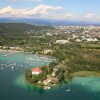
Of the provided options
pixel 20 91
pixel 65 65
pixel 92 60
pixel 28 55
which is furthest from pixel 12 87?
pixel 28 55

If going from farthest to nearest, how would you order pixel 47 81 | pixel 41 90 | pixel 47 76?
pixel 47 76 < pixel 47 81 < pixel 41 90

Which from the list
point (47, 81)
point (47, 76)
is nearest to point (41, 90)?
point (47, 81)

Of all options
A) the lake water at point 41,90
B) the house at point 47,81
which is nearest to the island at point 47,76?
the house at point 47,81

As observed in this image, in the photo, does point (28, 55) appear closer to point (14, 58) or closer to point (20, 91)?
point (14, 58)

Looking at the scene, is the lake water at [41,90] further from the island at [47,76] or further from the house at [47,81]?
the house at [47,81]

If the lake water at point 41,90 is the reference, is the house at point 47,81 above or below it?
above

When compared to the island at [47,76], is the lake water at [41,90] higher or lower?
lower

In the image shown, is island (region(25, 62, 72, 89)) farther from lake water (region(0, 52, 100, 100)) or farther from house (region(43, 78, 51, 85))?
lake water (region(0, 52, 100, 100))

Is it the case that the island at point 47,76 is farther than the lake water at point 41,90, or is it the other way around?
the island at point 47,76

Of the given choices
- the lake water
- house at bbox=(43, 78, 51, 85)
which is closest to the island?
house at bbox=(43, 78, 51, 85)

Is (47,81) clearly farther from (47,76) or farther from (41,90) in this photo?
(41,90)

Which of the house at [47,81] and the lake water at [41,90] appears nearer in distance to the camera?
the lake water at [41,90]
